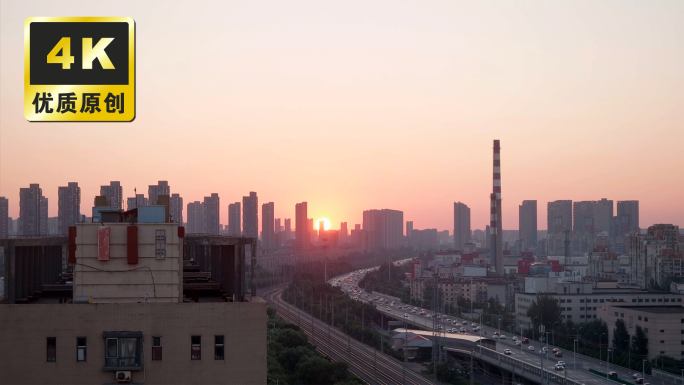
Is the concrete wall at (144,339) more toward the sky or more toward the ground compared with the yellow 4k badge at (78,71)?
more toward the ground

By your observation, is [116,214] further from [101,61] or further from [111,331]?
[101,61]

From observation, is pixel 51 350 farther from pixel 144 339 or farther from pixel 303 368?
pixel 303 368

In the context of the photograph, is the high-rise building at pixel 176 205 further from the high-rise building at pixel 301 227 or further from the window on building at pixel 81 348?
the high-rise building at pixel 301 227

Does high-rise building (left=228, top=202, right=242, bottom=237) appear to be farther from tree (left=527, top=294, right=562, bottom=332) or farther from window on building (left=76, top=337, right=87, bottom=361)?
window on building (left=76, top=337, right=87, bottom=361)

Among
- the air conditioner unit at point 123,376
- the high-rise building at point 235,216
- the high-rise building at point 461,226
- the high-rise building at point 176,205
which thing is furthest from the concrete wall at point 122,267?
the high-rise building at point 461,226

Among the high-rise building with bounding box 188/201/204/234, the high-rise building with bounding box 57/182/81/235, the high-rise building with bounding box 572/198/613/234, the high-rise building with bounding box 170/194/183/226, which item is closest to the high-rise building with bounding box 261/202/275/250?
the high-rise building with bounding box 188/201/204/234

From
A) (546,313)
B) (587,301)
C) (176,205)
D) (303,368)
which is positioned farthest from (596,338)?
(176,205)
